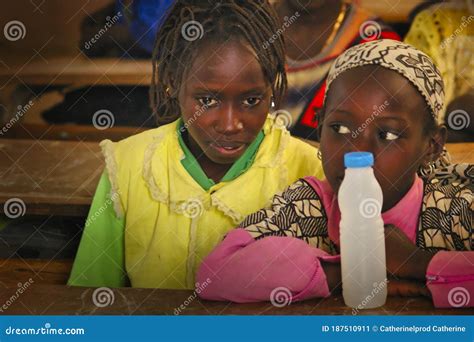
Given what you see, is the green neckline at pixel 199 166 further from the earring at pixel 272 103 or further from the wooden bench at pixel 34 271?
the wooden bench at pixel 34 271

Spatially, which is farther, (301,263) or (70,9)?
(70,9)

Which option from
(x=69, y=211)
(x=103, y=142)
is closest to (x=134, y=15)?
(x=103, y=142)

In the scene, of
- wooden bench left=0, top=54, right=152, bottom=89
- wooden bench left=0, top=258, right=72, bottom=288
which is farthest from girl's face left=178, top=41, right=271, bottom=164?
wooden bench left=0, top=258, right=72, bottom=288

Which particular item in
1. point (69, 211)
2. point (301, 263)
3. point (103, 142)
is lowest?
point (301, 263)

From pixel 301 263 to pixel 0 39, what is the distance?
1125 mm

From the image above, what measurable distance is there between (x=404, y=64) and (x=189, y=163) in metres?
0.69

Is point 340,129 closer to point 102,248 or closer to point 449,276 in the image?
point 449,276

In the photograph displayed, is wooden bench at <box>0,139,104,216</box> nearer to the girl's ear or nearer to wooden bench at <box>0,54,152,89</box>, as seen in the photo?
wooden bench at <box>0,54,152,89</box>

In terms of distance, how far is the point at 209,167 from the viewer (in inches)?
103

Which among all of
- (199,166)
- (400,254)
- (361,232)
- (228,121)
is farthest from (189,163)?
(400,254)

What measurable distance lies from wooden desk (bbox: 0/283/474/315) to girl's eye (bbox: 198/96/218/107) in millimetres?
551

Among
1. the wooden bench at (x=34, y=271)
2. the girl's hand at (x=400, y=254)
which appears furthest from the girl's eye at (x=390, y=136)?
the wooden bench at (x=34, y=271)
